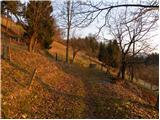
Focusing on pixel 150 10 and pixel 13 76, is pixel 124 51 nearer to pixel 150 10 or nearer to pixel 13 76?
pixel 13 76

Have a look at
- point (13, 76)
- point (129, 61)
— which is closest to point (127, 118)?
point (13, 76)

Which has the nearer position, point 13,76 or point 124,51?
point 13,76

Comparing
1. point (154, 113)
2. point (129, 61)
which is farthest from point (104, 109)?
point (129, 61)

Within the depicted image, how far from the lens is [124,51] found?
33188 millimetres

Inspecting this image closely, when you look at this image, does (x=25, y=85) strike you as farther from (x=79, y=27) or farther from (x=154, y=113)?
(x=154, y=113)

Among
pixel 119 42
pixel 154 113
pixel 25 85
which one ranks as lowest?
pixel 154 113

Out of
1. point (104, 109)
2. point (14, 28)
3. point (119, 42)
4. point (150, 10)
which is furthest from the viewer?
point (14, 28)

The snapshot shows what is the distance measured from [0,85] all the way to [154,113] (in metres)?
8.74

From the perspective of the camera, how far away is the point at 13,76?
59.9 feet

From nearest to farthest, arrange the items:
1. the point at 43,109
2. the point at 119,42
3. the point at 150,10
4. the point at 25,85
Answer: the point at 150,10 < the point at 43,109 < the point at 25,85 < the point at 119,42

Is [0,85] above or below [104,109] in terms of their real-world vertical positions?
above

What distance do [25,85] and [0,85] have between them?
2.34 meters

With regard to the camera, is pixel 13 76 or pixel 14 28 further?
pixel 14 28

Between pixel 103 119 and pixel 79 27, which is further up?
pixel 79 27
